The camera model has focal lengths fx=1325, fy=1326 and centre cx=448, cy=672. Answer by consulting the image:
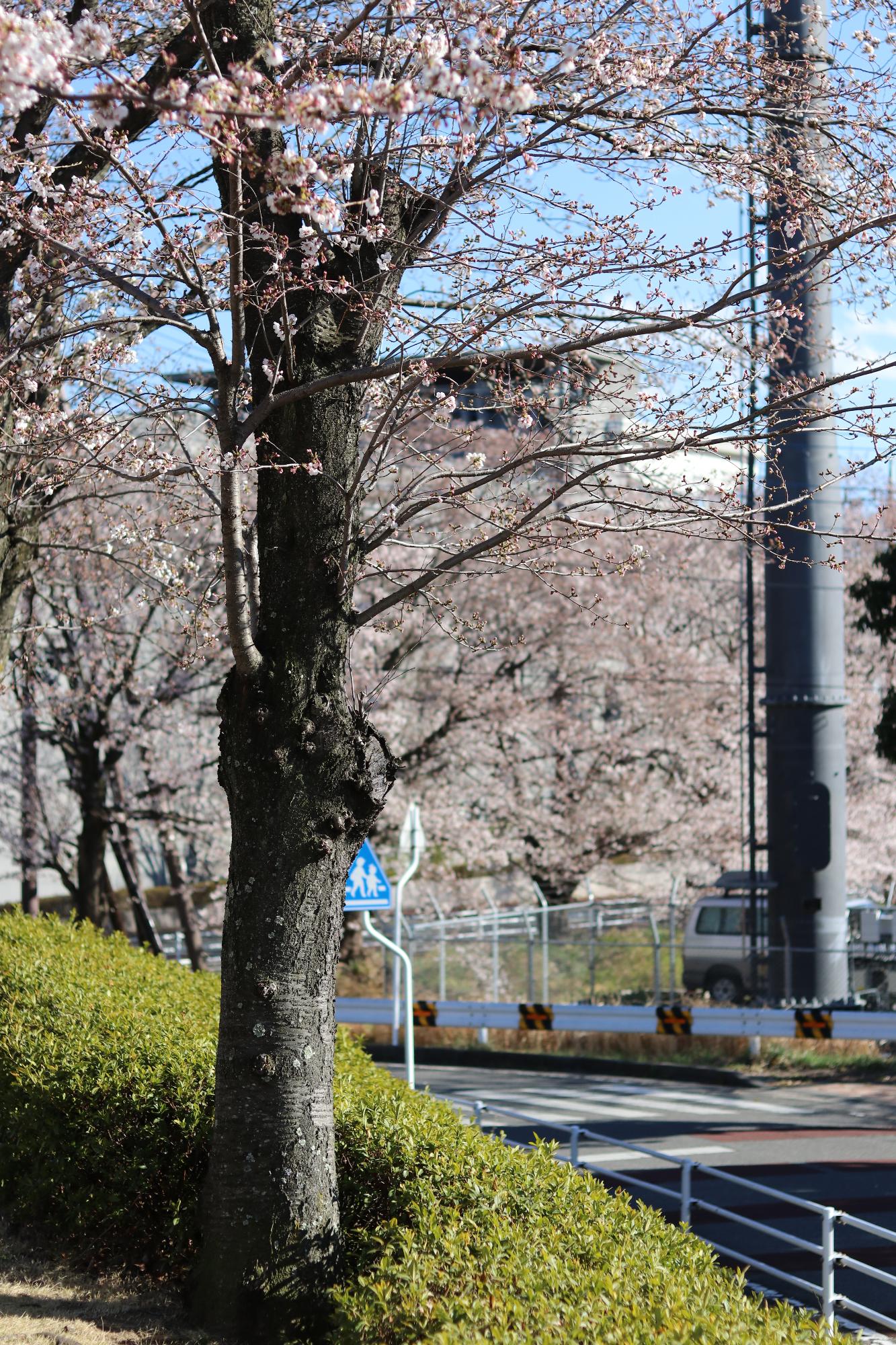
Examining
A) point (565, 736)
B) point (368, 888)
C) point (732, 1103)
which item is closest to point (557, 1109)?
point (732, 1103)

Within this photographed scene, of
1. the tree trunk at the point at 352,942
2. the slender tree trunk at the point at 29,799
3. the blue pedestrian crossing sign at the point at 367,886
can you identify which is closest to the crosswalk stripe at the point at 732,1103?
the blue pedestrian crossing sign at the point at 367,886

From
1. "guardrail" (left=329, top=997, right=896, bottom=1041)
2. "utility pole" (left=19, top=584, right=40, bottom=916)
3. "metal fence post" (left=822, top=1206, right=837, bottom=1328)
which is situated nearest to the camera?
"metal fence post" (left=822, top=1206, right=837, bottom=1328)

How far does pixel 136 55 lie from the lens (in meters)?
7.82

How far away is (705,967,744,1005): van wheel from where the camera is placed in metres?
22.7

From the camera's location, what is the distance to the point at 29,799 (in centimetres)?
2058

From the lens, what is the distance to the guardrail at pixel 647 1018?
604 inches

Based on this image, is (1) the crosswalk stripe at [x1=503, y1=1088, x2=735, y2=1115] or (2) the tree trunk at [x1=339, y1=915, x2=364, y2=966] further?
(2) the tree trunk at [x1=339, y1=915, x2=364, y2=966]

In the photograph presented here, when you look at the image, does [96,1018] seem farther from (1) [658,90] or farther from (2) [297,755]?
(1) [658,90]

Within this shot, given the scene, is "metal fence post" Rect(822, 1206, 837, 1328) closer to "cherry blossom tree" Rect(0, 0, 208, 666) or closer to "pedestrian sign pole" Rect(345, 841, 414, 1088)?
"cherry blossom tree" Rect(0, 0, 208, 666)

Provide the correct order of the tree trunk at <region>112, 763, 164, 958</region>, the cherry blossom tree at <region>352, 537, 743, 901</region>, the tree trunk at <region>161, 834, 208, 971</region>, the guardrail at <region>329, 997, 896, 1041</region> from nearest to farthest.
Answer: the guardrail at <region>329, 997, 896, 1041</region> → the tree trunk at <region>112, 763, 164, 958</region> → the tree trunk at <region>161, 834, 208, 971</region> → the cherry blossom tree at <region>352, 537, 743, 901</region>

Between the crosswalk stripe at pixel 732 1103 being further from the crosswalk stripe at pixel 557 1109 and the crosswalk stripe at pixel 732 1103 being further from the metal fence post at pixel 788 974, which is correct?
the metal fence post at pixel 788 974

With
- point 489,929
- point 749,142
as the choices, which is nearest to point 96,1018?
point 749,142

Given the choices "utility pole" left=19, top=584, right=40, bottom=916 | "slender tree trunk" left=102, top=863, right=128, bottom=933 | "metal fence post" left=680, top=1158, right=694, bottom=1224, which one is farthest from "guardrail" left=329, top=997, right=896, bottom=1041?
"metal fence post" left=680, top=1158, right=694, bottom=1224

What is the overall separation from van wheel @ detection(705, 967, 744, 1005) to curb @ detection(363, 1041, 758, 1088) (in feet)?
17.7
